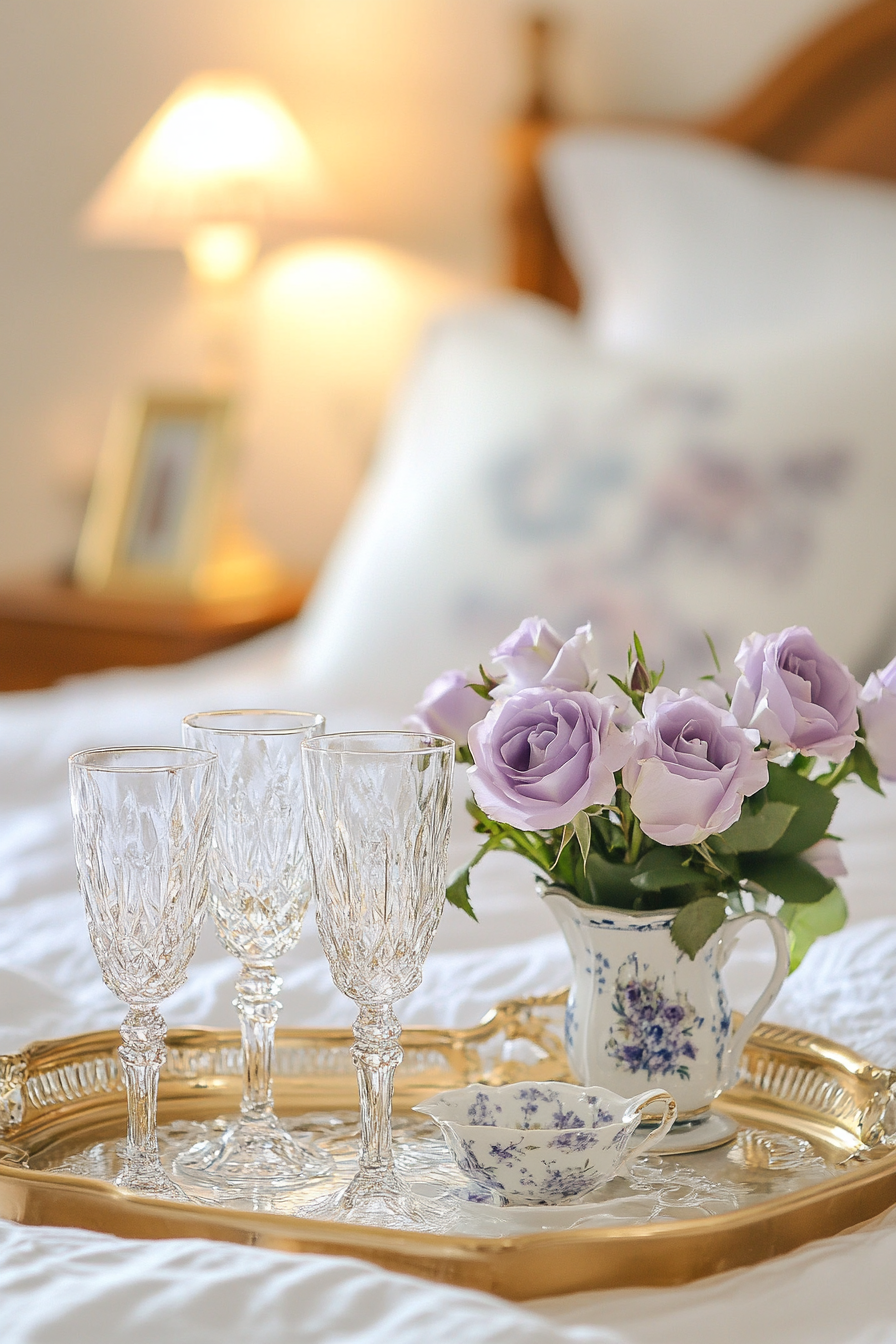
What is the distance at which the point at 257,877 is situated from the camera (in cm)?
72

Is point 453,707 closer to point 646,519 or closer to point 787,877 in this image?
point 787,877

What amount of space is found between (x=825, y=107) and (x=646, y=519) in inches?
37.9

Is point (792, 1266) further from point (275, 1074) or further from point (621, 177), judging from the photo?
point (621, 177)

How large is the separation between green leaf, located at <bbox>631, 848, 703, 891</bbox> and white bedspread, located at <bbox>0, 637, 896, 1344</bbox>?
162mm

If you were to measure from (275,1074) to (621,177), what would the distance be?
5.20 ft

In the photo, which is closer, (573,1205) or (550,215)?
(573,1205)

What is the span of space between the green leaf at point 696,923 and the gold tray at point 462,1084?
0.37 ft

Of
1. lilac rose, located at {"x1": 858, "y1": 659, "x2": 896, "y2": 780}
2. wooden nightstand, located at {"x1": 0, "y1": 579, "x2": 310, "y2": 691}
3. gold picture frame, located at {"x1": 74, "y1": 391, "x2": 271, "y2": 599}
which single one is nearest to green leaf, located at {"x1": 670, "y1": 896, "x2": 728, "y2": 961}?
lilac rose, located at {"x1": 858, "y1": 659, "x2": 896, "y2": 780}

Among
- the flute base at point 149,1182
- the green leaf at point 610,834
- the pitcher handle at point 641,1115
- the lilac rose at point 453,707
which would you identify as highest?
the lilac rose at point 453,707

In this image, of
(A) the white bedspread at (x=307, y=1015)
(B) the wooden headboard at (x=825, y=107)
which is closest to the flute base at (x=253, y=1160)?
(A) the white bedspread at (x=307, y=1015)

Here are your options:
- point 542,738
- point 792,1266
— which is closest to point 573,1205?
point 792,1266

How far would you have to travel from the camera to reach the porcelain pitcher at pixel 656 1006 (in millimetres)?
708

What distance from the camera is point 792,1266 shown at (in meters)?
0.58

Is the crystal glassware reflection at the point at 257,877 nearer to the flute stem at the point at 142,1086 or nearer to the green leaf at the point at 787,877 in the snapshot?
the flute stem at the point at 142,1086
